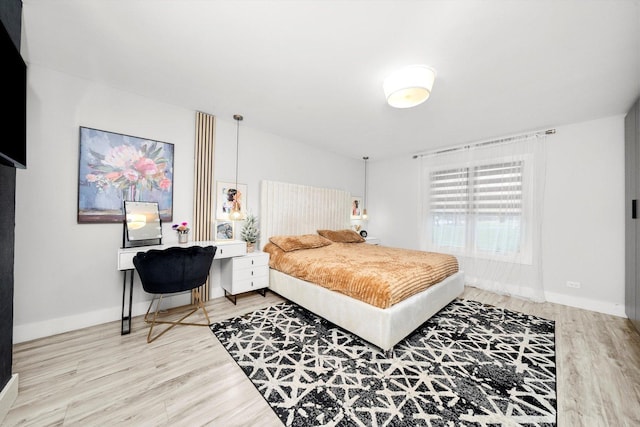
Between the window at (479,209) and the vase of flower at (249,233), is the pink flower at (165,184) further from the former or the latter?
the window at (479,209)

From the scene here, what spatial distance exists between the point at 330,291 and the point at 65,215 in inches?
116

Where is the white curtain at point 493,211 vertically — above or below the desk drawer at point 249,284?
above

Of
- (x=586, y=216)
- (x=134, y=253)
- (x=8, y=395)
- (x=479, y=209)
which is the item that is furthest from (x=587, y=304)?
(x=8, y=395)

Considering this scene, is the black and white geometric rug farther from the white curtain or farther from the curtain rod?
the curtain rod

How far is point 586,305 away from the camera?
326 cm

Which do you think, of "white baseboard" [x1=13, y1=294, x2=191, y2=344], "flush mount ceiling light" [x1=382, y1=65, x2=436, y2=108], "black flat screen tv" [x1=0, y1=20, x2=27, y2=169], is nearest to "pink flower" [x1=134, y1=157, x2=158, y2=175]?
"black flat screen tv" [x1=0, y1=20, x2=27, y2=169]

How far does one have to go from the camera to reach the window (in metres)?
3.79

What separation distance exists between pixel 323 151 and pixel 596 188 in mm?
4323

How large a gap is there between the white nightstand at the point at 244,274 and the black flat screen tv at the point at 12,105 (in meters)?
2.18

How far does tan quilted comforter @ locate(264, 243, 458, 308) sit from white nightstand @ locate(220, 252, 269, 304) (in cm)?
20

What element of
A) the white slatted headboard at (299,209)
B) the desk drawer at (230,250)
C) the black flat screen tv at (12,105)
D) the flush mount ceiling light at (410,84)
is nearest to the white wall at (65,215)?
the desk drawer at (230,250)

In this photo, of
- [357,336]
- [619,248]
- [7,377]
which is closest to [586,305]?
[619,248]

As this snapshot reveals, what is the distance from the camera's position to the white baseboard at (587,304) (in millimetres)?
3064

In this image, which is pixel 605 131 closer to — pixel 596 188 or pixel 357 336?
pixel 596 188
